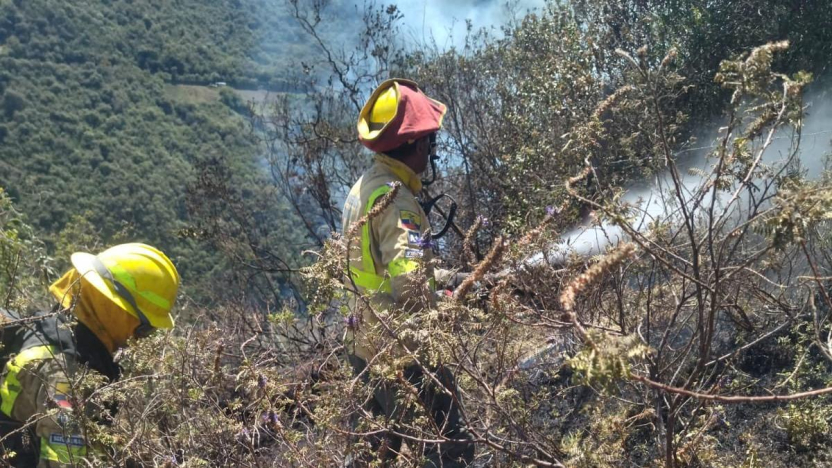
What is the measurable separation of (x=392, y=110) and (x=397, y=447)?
1.39m

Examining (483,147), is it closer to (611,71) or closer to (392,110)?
(611,71)

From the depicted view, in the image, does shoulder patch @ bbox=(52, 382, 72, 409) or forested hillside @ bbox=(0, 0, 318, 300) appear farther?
forested hillside @ bbox=(0, 0, 318, 300)

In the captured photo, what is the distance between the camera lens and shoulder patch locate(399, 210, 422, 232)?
118 inches

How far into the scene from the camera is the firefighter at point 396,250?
2809 millimetres

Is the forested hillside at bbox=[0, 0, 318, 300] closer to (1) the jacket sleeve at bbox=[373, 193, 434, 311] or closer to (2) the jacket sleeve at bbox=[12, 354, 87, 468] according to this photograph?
(2) the jacket sleeve at bbox=[12, 354, 87, 468]

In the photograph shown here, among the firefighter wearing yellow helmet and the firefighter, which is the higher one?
the firefighter

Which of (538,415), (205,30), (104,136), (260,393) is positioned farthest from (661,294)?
(205,30)

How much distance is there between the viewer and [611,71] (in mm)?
7133

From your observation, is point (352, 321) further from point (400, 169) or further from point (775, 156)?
point (775, 156)

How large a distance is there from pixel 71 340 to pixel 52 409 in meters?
0.35

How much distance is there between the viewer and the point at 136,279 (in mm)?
3289

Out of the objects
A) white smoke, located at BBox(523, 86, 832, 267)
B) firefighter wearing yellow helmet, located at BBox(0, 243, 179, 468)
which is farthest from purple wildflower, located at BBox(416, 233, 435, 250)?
white smoke, located at BBox(523, 86, 832, 267)

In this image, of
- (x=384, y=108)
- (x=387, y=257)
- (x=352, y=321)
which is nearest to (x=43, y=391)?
(x=352, y=321)

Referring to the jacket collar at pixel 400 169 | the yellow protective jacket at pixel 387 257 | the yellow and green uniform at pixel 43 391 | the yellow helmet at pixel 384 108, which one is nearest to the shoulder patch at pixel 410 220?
the yellow protective jacket at pixel 387 257
